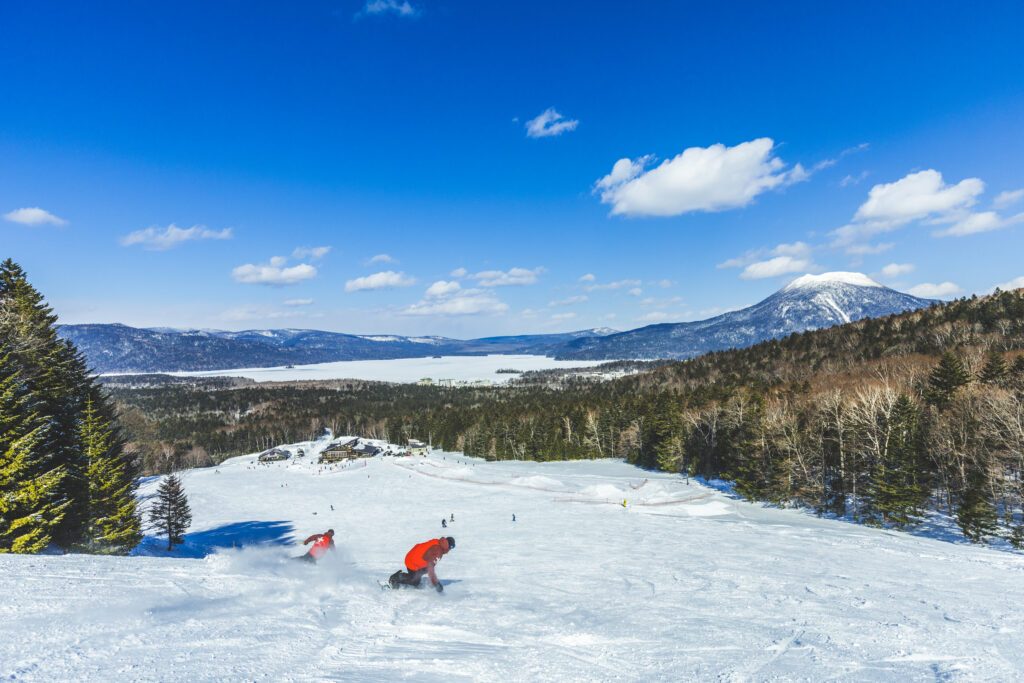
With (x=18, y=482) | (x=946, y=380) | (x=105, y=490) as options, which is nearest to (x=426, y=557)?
(x=18, y=482)

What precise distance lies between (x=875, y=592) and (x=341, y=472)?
79922mm

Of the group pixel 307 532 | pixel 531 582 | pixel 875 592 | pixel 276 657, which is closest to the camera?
pixel 276 657

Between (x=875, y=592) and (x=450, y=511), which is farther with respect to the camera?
(x=450, y=511)

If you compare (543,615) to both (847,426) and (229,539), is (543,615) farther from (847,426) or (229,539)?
(847,426)

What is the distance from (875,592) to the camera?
55.4 ft

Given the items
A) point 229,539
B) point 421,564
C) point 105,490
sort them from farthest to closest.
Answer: point 229,539, point 105,490, point 421,564

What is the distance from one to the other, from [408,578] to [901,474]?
39838 mm

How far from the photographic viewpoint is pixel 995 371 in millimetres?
45062

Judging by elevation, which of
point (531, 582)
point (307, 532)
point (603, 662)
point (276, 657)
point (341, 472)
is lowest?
point (341, 472)

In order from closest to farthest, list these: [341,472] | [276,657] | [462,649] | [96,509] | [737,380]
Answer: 1. [276,657]
2. [462,649]
3. [96,509]
4. [341,472]
5. [737,380]

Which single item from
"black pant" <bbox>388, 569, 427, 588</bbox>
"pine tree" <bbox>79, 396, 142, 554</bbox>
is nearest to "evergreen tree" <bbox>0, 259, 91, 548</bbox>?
"pine tree" <bbox>79, 396, 142, 554</bbox>

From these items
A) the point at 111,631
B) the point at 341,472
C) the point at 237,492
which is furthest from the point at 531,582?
the point at 341,472

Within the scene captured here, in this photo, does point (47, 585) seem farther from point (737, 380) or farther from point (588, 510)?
point (737, 380)

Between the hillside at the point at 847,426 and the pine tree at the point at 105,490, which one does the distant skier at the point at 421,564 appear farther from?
the hillside at the point at 847,426
